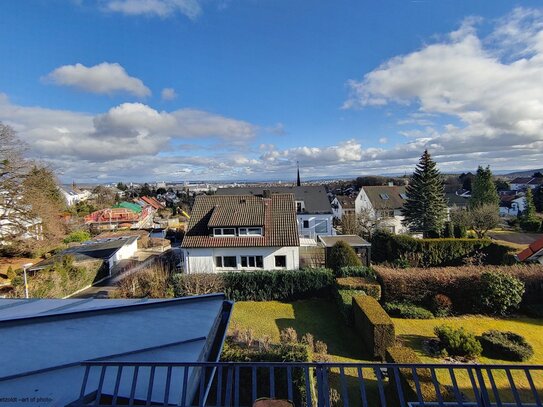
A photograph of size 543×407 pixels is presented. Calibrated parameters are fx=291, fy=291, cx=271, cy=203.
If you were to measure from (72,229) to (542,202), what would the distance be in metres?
81.2

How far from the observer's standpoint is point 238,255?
21.3 meters

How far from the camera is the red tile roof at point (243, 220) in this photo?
69.2 ft

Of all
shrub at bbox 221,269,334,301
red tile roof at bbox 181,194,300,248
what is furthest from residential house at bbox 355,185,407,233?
shrub at bbox 221,269,334,301

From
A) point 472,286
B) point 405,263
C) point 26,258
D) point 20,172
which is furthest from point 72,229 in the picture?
point 472,286

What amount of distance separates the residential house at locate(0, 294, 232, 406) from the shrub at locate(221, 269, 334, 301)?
12365mm

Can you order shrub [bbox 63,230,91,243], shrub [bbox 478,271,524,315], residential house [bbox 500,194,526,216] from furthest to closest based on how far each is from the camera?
residential house [bbox 500,194,526,216]
shrub [bbox 63,230,91,243]
shrub [bbox 478,271,524,315]

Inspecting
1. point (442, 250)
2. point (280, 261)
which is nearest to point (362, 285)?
point (280, 261)

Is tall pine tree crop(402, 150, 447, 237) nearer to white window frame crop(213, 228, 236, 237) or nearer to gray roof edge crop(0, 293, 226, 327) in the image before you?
white window frame crop(213, 228, 236, 237)

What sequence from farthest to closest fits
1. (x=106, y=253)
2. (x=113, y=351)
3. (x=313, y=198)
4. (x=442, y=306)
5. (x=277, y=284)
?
(x=313, y=198) < (x=106, y=253) < (x=277, y=284) < (x=442, y=306) < (x=113, y=351)

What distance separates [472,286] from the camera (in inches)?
593

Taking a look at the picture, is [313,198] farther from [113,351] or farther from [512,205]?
[512,205]

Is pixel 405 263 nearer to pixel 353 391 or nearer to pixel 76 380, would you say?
pixel 353 391

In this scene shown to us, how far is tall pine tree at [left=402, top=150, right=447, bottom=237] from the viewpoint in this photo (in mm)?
36531

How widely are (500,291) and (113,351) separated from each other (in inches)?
671
